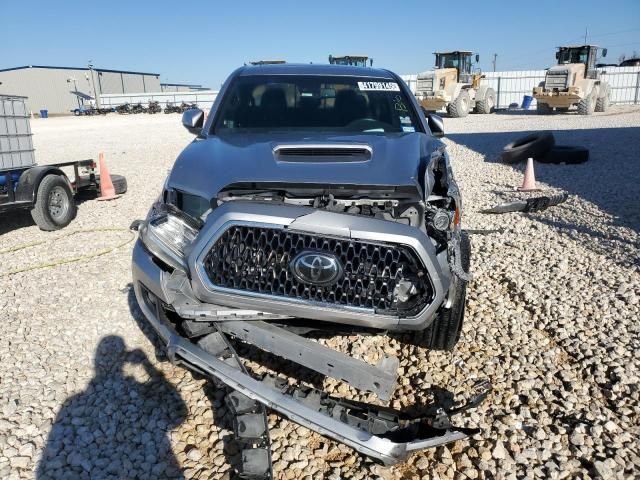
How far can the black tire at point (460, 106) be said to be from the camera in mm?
24556

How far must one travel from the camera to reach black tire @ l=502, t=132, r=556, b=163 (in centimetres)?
1045

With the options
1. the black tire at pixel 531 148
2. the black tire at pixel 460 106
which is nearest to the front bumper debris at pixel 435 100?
the black tire at pixel 460 106

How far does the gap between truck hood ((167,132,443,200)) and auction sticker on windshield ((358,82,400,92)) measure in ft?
3.31

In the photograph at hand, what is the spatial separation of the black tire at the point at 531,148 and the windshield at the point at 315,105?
7.51 metres

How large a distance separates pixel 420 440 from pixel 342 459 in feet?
1.76

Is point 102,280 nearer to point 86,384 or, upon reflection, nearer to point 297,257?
point 86,384

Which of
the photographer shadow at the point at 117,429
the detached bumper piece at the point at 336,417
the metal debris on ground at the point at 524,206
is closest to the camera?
the detached bumper piece at the point at 336,417

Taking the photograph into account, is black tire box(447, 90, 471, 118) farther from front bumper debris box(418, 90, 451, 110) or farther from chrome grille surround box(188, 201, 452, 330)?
chrome grille surround box(188, 201, 452, 330)

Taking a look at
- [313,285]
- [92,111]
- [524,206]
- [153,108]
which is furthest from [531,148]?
[92,111]

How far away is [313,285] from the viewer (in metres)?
2.26

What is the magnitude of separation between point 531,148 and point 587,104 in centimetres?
1480

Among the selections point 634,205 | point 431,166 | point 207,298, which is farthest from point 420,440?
point 634,205

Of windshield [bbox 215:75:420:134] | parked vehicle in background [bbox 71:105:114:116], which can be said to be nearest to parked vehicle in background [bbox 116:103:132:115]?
parked vehicle in background [bbox 71:105:114:116]

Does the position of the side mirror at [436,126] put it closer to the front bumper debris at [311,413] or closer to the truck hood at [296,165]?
the truck hood at [296,165]
